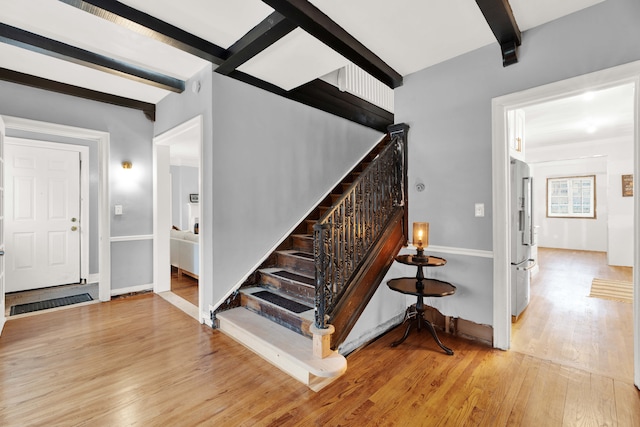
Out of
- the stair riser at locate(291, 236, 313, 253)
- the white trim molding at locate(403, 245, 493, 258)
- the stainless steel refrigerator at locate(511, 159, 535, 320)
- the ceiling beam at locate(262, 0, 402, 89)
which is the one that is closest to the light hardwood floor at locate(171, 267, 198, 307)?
the stair riser at locate(291, 236, 313, 253)

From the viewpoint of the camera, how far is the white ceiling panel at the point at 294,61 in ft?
8.12

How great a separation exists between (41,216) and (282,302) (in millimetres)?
4115

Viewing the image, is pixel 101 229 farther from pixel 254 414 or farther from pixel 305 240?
pixel 254 414

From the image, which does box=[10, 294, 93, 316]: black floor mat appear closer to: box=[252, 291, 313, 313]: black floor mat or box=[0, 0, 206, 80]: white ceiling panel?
box=[252, 291, 313, 313]: black floor mat

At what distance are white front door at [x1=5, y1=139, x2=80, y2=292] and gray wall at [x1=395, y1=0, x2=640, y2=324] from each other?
4999 millimetres

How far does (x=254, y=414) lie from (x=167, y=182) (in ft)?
11.5

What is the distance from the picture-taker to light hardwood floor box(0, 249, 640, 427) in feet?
5.65

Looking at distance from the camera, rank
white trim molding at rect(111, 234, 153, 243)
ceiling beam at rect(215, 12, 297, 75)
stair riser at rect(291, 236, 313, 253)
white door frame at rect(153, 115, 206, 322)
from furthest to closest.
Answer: white door frame at rect(153, 115, 206, 322) → white trim molding at rect(111, 234, 153, 243) → stair riser at rect(291, 236, 313, 253) → ceiling beam at rect(215, 12, 297, 75)

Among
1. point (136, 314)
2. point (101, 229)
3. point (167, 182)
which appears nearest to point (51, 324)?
point (136, 314)

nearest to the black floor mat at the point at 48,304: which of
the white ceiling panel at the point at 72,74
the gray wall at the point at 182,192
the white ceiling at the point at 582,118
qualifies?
the white ceiling panel at the point at 72,74

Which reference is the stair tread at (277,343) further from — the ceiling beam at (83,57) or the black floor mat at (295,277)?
the ceiling beam at (83,57)

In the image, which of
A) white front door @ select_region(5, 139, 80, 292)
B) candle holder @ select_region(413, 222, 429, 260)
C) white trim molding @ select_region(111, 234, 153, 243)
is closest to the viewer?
candle holder @ select_region(413, 222, 429, 260)

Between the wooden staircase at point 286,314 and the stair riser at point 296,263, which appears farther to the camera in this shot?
the stair riser at point 296,263

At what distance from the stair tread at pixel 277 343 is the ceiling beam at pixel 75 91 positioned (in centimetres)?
306
